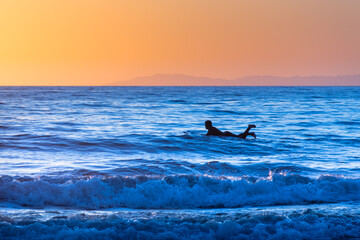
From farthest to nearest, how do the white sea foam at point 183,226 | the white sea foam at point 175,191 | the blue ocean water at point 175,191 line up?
the white sea foam at point 175,191
the blue ocean water at point 175,191
the white sea foam at point 183,226

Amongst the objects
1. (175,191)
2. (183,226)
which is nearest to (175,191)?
(175,191)

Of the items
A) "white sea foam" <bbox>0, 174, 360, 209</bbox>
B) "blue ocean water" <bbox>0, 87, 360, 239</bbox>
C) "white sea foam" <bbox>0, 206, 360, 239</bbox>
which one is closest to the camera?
"white sea foam" <bbox>0, 206, 360, 239</bbox>

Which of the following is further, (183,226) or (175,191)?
(175,191)

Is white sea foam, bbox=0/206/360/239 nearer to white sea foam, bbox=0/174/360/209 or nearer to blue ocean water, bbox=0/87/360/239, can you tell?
A: blue ocean water, bbox=0/87/360/239

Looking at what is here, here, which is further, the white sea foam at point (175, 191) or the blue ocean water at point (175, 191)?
the white sea foam at point (175, 191)

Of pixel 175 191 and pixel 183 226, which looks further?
pixel 175 191

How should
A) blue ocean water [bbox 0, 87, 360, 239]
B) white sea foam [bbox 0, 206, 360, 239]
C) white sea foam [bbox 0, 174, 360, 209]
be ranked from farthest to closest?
white sea foam [bbox 0, 174, 360, 209]
blue ocean water [bbox 0, 87, 360, 239]
white sea foam [bbox 0, 206, 360, 239]

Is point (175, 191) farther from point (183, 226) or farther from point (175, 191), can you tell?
point (183, 226)

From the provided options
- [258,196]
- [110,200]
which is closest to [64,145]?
[110,200]

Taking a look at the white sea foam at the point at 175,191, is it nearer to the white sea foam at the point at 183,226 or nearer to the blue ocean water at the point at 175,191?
the blue ocean water at the point at 175,191

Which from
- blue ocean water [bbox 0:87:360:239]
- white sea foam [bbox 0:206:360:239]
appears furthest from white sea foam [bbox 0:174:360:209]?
white sea foam [bbox 0:206:360:239]

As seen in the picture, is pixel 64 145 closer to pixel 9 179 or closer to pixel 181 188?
pixel 9 179

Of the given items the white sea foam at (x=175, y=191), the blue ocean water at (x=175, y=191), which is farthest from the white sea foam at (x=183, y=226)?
the white sea foam at (x=175, y=191)

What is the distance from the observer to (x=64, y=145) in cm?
1497
